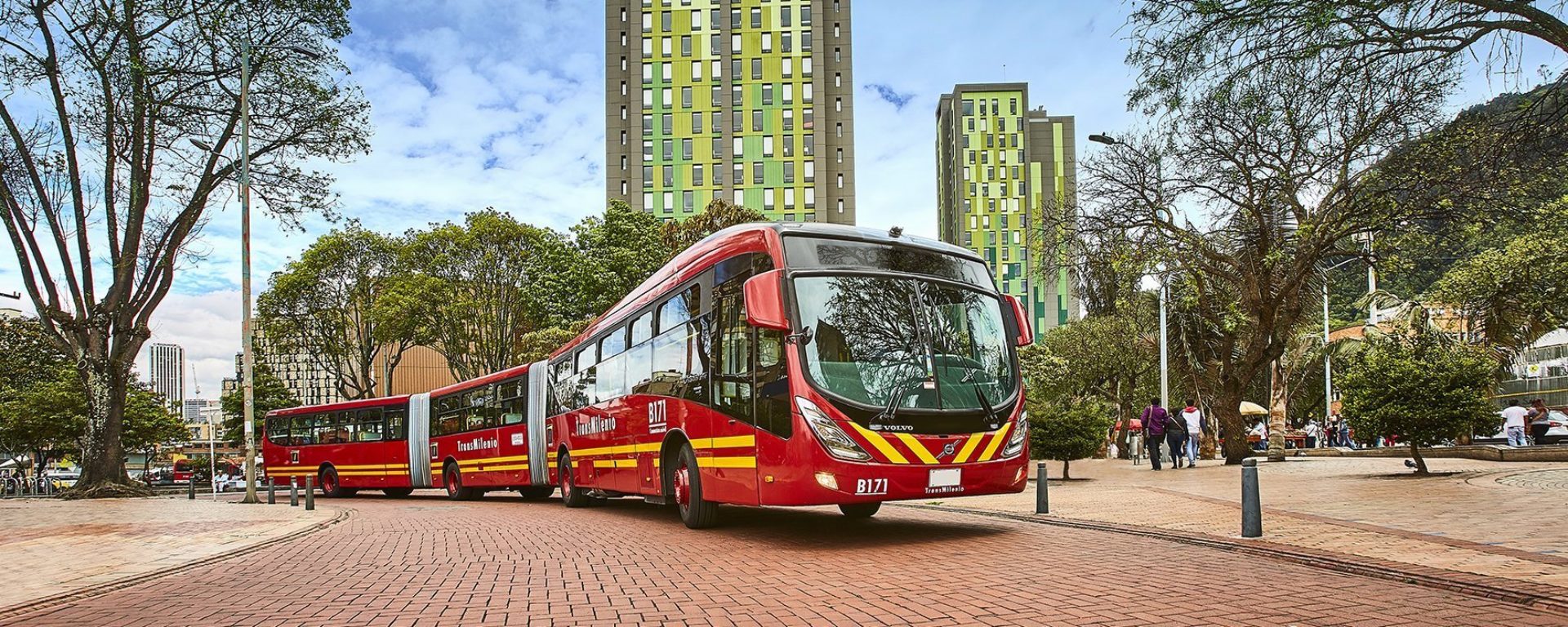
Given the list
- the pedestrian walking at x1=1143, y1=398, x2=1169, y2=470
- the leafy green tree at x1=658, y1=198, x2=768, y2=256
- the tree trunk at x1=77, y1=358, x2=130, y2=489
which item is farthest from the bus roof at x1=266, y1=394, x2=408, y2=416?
the pedestrian walking at x1=1143, y1=398, x2=1169, y2=470

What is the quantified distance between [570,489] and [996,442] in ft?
34.0

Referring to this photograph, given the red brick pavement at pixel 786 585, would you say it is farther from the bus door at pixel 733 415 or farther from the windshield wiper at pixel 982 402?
the windshield wiper at pixel 982 402

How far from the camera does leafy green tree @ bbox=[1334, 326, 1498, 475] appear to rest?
16.7 metres

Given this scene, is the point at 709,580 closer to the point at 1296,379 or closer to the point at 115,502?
the point at 115,502

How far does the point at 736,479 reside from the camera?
1087 cm

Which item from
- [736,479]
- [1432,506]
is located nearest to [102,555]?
[736,479]

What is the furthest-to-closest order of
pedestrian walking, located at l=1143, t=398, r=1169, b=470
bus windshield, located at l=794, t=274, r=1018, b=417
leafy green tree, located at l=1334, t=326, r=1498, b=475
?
1. pedestrian walking, located at l=1143, t=398, r=1169, b=470
2. leafy green tree, located at l=1334, t=326, r=1498, b=475
3. bus windshield, located at l=794, t=274, r=1018, b=417

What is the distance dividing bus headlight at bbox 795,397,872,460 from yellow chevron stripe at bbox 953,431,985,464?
37.8 inches

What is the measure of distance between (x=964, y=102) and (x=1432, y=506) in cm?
13610

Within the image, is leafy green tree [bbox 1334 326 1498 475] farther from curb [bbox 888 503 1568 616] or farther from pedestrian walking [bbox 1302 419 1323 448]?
pedestrian walking [bbox 1302 419 1323 448]

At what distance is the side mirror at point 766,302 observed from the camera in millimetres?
9664

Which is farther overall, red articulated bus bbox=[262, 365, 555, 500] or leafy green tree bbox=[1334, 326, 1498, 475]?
red articulated bus bbox=[262, 365, 555, 500]

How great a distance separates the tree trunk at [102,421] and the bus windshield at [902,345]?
22.5 meters

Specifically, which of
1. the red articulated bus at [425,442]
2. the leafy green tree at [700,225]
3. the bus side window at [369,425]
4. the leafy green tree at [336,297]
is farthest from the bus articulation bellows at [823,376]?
the leafy green tree at [336,297]
